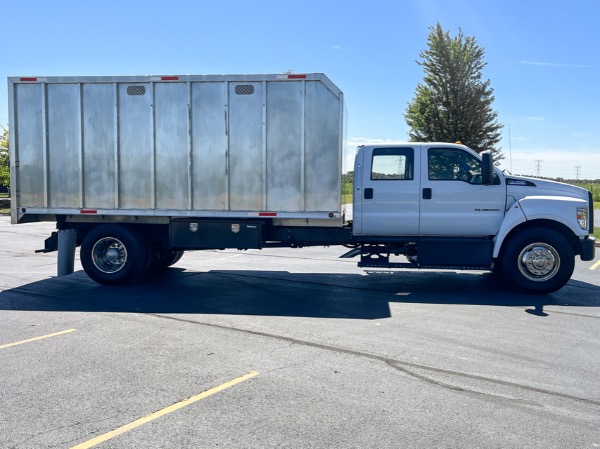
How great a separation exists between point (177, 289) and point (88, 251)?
5.66 ft

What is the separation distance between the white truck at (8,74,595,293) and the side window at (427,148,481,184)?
0.06 ft

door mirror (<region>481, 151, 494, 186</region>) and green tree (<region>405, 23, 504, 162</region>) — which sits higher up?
green tree (<region>405, 23, 504, 162</region>)

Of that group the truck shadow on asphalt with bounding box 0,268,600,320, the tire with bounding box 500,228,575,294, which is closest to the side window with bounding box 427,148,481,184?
the tire with bounding box 500,228,575,294

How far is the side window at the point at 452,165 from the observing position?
32.0ft

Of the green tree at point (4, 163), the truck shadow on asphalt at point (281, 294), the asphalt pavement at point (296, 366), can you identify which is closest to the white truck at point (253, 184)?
the truck shadow on asphalt at point (281, 294)

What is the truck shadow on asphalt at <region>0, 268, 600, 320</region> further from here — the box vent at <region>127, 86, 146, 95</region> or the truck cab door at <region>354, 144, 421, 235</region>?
the box vent at <region>127, 86, 146, 95</region>

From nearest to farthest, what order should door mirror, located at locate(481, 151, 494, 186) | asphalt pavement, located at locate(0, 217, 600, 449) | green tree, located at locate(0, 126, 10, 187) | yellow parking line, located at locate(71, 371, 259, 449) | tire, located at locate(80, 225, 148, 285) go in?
yellow parking line, located at locate(71, 371, 259, 449) < asphalt pavement, located at locate(0, 217, 600, 449) < door mirror, located at locate(481, 151, 494, 186) < tire, located at locate(80, 225, 148, 285) < green tree, located at locate(0, 126, 10, 187)

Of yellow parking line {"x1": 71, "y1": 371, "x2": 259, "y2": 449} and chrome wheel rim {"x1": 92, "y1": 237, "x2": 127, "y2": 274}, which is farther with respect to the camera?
chrome wheel rim {"x1": 92, "y1": 237, "x2": 127, "y2": 274}

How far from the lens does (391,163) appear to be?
990 cm

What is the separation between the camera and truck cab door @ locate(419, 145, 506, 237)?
966cm

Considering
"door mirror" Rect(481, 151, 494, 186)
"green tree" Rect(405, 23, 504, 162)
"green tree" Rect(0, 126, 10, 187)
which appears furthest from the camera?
"green tree" Rect(0, 126, 10, 187)

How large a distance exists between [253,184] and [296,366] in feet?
15.3

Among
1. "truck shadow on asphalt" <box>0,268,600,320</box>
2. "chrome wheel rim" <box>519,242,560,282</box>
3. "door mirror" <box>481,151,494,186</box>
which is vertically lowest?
"truck shadow on asphalt" <box>0,268,600,320</box>

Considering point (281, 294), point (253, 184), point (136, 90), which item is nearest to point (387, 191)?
point (253, 184)
